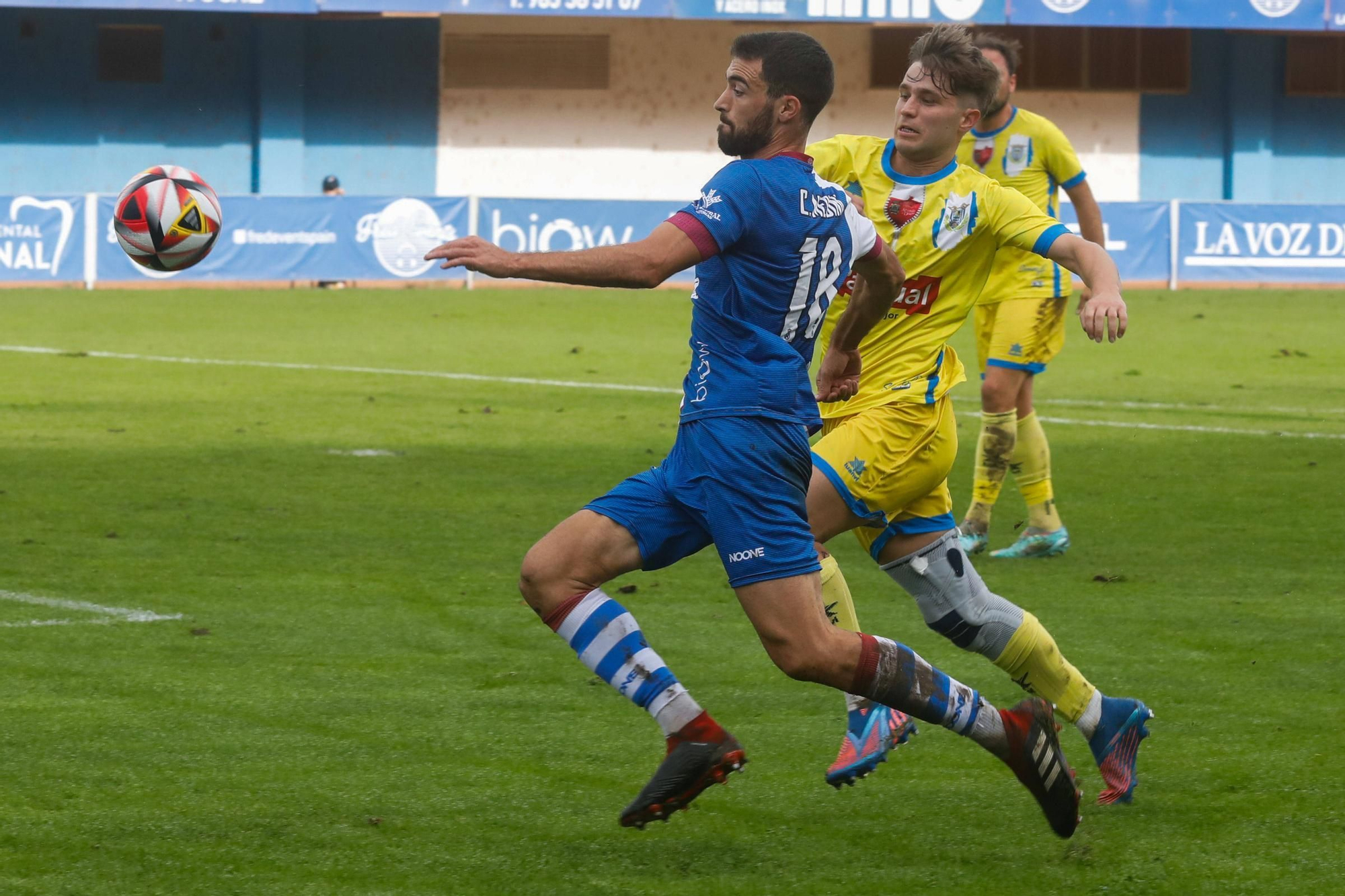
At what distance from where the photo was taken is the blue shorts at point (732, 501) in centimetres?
450

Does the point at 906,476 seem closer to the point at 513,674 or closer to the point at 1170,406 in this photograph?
the point at 513,674

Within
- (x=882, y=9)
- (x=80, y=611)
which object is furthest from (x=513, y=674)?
(x=882, y=9)

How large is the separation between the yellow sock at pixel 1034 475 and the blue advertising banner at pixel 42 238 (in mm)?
20101

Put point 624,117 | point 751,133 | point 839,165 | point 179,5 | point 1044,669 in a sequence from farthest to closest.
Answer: point 624,117, point 179,5, point 839,165, point 1044,669, point 751,133

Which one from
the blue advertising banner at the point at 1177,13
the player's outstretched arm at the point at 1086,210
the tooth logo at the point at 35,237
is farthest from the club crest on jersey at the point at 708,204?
the blue advertising banner at the point at 1177,13

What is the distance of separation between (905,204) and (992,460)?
3.66 m

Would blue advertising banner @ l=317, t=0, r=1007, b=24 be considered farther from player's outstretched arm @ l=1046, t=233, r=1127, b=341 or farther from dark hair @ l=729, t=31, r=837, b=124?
dark hair @ l=729, t=31, r=837, b=124

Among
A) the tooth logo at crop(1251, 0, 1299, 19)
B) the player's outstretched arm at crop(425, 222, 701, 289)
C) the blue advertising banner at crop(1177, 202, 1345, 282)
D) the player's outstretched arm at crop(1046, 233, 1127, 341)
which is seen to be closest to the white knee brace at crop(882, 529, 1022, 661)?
the player's outstretched arm at crop(1046, 233, 1127, 341)

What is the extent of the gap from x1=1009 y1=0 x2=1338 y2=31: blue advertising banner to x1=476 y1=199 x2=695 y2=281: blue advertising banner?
10.2m

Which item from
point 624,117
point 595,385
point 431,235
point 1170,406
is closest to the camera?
point 1170,406

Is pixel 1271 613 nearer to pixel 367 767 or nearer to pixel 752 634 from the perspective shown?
pixel 752 634

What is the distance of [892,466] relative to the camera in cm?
532

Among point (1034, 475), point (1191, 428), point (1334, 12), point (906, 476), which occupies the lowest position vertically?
point (1191, 428)

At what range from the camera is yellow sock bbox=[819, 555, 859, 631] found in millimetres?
5477
